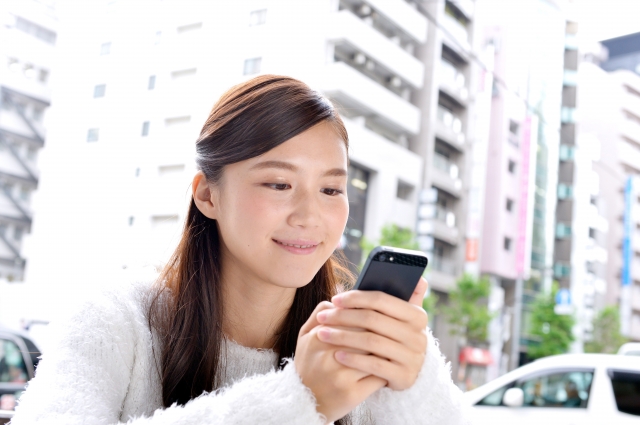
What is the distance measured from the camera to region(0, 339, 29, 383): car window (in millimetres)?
2094

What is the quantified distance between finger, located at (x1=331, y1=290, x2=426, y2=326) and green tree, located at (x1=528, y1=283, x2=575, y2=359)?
1279 centimetres

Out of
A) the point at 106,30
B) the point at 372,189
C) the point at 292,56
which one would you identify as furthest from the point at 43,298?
the point at 372,189

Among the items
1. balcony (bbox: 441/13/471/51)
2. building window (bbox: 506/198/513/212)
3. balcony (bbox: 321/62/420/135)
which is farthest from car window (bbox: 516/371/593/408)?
building window (bbox: 506/198/513/212)

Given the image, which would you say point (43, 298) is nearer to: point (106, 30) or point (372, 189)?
point (106, 30)

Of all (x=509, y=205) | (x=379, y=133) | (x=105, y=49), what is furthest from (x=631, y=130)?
(x=105, y=49)

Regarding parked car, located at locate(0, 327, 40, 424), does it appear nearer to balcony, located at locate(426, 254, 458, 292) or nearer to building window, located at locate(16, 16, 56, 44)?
building window, located at locate(16, 16, 56, 44)

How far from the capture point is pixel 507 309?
46.8 ft

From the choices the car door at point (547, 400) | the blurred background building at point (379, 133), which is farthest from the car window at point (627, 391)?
the blurred background building at point (379, 133)

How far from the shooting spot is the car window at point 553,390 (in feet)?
8.76

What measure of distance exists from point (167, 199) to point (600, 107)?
16.5m

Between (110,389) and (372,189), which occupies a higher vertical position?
(372,189)

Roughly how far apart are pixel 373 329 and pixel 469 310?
1103 centimetres

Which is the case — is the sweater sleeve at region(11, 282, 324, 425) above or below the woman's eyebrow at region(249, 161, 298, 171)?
below

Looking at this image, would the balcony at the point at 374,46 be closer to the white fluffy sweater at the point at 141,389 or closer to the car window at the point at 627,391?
the car window at the point at 627,391
